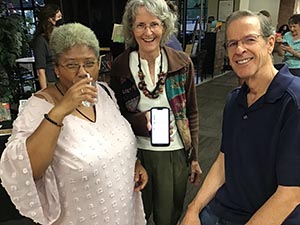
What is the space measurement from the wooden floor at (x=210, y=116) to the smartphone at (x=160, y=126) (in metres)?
0.99

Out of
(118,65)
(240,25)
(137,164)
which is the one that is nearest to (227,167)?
(137,164)

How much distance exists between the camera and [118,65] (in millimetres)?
1627

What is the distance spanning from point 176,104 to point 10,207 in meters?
1.60

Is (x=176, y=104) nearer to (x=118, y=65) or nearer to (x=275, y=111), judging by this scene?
(x=118, y=65)

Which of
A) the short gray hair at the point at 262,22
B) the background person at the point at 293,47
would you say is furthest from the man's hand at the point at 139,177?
the background person at the point at 293,47

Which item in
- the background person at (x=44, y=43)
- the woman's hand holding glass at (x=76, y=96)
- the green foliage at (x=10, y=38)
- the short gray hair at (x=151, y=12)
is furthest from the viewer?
the background person at (x=44, y=43)

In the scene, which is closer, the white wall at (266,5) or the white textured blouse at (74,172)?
the white textured blouse at (74,172)

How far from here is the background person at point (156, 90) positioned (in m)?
1.56

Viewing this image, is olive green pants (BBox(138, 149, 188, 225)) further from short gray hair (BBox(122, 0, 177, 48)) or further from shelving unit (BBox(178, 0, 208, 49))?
shelving unit (BBox(178, 0, 208, 49))

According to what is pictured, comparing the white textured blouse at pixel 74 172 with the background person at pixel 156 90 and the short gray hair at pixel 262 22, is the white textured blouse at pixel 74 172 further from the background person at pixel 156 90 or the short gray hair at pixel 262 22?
the short gray hair at pixel 262 22

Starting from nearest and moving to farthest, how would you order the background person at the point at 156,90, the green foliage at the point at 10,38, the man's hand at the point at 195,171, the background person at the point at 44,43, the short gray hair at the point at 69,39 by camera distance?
the short gray hair at the point at 69,39
the background person at the point at 156,90
the man's hand at the point at 195,171
the green foliage at the point at 10,38
the background person at the point at 44,43

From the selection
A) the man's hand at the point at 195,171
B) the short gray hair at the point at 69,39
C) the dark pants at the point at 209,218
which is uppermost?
the short gray hair at the point at 69,39

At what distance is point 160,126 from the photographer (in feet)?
5.13

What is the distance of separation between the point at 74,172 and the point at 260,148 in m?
0.69
